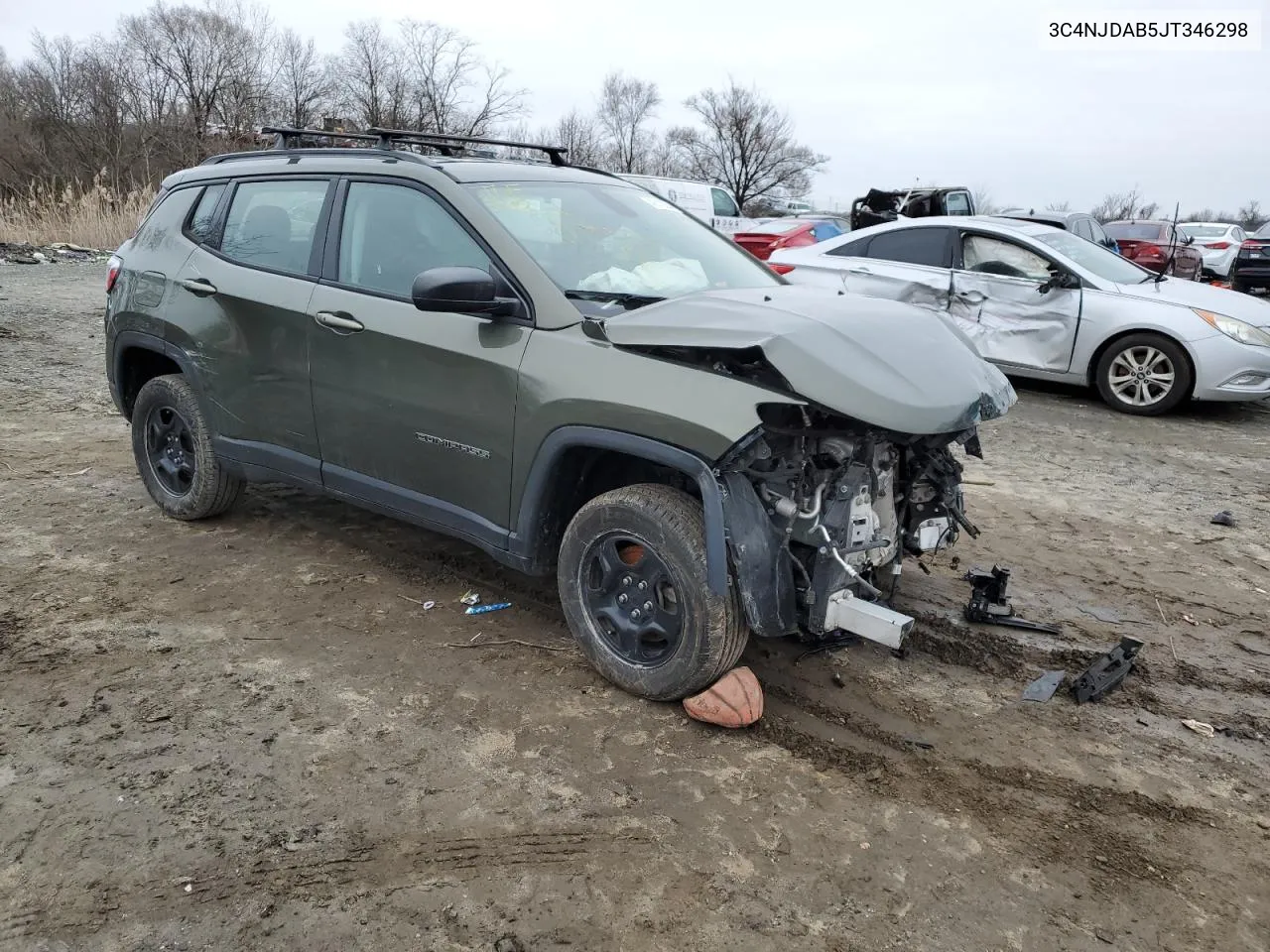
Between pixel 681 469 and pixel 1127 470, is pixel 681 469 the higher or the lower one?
the higher one

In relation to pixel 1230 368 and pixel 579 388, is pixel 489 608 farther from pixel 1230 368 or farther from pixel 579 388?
pixel 1230 368

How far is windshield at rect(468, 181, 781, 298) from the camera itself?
12.1ft

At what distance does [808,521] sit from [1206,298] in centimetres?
706

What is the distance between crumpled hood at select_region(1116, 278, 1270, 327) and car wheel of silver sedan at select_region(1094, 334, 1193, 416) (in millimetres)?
378

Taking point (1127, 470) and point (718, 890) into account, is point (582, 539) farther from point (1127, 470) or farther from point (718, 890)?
point (1127, 470)

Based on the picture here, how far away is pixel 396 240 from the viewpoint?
3.93 m

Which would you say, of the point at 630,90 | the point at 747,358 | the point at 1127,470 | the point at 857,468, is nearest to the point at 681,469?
the point at 747,358

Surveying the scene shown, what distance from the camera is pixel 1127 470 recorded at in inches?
263

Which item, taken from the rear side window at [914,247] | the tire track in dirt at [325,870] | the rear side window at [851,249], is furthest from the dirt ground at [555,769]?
the rear side window at [851,249]

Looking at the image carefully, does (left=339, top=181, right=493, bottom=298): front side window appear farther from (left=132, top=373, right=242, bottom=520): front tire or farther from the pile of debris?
the pile of debris

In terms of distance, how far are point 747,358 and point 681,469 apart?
42cm

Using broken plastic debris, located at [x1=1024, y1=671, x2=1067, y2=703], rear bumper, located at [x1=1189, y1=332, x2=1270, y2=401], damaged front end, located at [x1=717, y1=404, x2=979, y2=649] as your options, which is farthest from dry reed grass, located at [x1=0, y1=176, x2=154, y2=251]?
broken plastic debris, located at [x1=1024, y1=671, x2=1067, y2=703]

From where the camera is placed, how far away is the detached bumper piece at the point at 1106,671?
11.6 ft

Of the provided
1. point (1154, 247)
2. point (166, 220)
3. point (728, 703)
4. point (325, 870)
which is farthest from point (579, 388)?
point (1154, 247)
